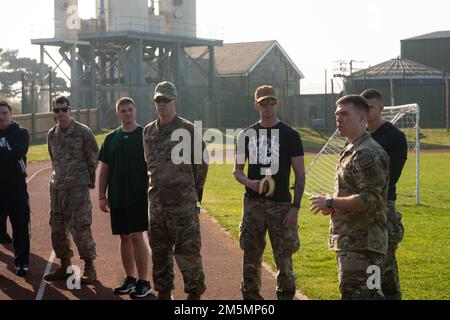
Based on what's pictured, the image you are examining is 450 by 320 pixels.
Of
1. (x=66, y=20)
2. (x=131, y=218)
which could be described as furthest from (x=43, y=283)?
(x=66, y=20)

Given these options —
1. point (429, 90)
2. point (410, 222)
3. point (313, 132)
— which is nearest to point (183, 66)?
point (313, 132)

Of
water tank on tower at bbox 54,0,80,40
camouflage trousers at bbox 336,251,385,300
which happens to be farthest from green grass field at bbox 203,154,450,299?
water tank on tower at bbox 54,0,80,40

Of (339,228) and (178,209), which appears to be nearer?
(339,228)

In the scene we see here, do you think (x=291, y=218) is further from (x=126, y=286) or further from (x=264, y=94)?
(x=126, y=286)

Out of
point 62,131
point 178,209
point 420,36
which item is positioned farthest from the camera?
point 420,36

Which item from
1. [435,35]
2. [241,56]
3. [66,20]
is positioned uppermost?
[66,20]

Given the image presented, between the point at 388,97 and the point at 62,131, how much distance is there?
4715cm

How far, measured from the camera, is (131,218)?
816cm

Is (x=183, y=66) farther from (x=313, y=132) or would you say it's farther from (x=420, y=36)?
(x=420, y=36)

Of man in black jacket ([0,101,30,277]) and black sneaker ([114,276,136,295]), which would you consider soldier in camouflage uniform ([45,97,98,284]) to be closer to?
man in black jacket ([0,101,30,277])

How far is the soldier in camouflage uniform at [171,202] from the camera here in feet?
24.6

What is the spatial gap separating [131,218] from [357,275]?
314 cm

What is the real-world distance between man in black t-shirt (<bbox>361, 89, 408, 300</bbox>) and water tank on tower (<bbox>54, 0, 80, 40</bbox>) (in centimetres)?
4843
